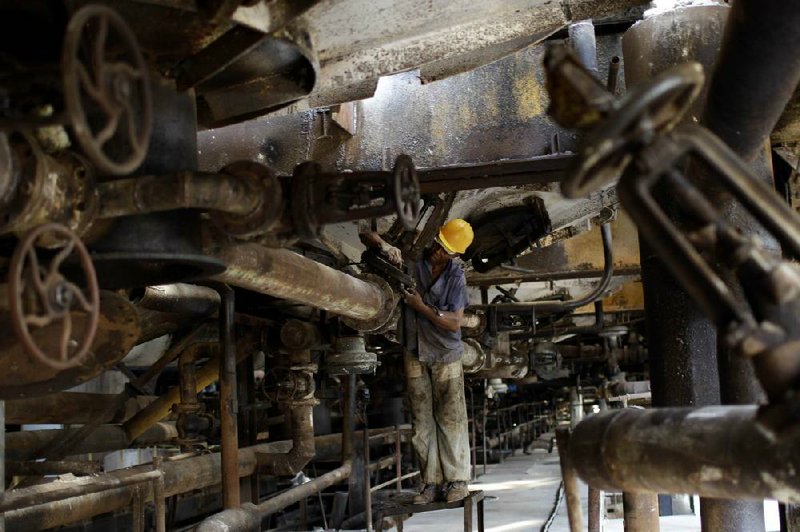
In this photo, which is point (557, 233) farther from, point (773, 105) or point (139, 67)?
point (139, 67)

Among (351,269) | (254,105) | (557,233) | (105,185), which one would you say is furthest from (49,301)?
(557,233)

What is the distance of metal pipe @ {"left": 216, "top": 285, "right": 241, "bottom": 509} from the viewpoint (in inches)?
172

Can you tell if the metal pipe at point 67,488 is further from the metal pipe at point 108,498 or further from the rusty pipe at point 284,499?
the rusty pipe at point 284,499

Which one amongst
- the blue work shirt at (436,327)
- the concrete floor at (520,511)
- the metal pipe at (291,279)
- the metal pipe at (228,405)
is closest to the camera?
the metal pipe at (291,279)

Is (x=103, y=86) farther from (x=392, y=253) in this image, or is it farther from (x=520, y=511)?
(x=520, y=511)

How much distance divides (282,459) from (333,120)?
2.82 metres

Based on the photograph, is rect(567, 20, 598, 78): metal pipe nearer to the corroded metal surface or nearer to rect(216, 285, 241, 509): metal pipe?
rect(216, 285, 241, 509): metal pipe

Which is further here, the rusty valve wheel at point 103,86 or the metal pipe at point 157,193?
the metal pipe at point 157,193

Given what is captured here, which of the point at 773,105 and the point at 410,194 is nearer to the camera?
the point at 773,105

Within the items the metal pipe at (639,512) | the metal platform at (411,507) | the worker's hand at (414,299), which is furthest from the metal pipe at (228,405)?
the metal pipe at (639,512)

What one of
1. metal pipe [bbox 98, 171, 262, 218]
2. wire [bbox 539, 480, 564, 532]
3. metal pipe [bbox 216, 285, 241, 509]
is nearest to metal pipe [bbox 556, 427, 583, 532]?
metal pipe [bbox 98, 171, 262, 218]

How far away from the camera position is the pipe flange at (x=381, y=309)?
14.8 ft

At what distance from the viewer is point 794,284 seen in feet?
4.93

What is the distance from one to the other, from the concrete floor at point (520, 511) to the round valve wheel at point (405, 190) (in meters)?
5.78
